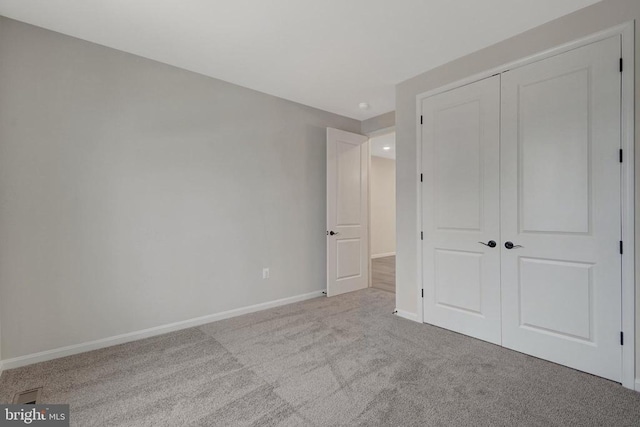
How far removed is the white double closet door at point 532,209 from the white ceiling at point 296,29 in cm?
43

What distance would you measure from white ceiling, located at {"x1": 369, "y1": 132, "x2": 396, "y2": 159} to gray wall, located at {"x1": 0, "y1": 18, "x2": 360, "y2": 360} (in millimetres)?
2698

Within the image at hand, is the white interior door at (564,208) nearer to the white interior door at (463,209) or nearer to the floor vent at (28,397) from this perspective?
the white interior door at (463,209)

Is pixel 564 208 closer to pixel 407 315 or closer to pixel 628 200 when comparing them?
pixel 628 200

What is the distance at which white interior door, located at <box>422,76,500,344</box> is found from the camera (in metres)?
2.66

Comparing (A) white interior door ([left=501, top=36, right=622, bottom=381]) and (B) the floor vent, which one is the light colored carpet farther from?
(A) white interior door ([left=501, top=36, right=622, bottom=381])

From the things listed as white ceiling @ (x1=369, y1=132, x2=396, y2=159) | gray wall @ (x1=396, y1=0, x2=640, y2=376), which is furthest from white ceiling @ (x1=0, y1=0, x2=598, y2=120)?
white ceiling @ (x1=369, y1=132, x2=396, y2=159)

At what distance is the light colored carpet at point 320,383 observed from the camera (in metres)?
1.71

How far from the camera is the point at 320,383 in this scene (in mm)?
2043

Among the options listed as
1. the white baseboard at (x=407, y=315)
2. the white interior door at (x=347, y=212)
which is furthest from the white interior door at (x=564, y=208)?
the white interior door at (x=347, y=212)

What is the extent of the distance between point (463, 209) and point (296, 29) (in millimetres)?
2198

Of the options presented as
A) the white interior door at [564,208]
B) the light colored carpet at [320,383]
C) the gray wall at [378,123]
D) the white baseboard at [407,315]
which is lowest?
the light colored carpet at [320,383]

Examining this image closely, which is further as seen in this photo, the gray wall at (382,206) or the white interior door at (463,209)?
the gray wall at (382,206)

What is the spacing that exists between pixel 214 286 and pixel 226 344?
78 cm

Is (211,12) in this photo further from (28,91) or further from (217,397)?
(217,397)
